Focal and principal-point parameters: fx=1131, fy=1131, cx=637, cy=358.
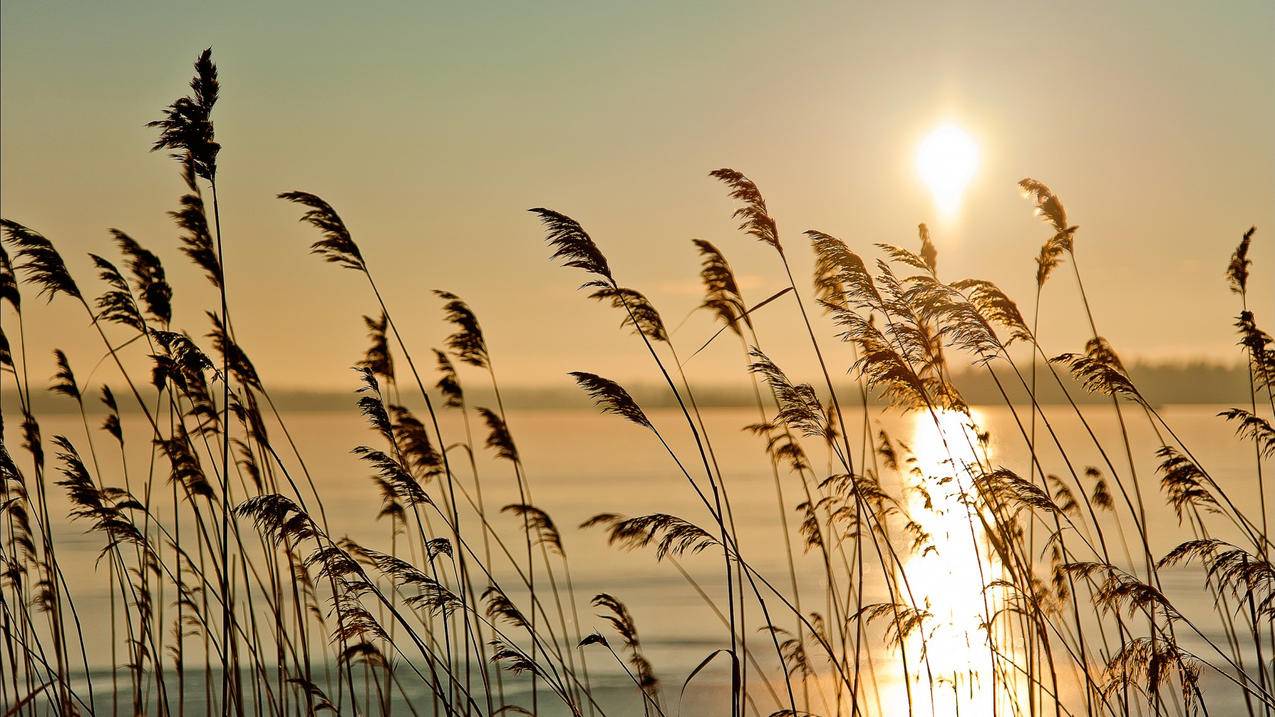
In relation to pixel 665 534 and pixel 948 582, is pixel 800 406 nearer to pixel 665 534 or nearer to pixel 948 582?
pixel 665 534

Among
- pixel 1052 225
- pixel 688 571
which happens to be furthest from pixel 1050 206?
pixel 688 571

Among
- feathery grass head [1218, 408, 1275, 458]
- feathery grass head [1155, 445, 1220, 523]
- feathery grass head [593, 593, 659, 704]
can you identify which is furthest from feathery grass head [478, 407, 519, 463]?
feathery grass head [1218, 408, 1275, 458]

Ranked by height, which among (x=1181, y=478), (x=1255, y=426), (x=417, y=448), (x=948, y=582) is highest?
(x=417, y=448)

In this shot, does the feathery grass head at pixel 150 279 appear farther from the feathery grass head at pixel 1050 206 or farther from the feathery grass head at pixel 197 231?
the feathery grass head at pixel 1050 206

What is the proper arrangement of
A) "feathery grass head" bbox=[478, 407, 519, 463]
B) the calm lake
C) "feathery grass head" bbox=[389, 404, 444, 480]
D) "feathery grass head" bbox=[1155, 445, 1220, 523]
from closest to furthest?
"feathery grass head" bbox=[1155, 445, 1220, 523] < "feathery grass head" bbox=[389, 404, 444, 480] < "feathery grass head" bbox=[478, 407, 519, 463] < the calm lake

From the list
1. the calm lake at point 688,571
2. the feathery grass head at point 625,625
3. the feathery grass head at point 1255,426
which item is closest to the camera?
the feathery grass head at point 625,625

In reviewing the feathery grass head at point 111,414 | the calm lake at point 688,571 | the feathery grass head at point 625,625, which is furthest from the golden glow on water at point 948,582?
the feathery grass head at point 111,414

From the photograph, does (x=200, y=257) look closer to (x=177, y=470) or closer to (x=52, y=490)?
(x=177, y=470)

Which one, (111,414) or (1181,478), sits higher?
(111,414)

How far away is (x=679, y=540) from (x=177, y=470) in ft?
8.46

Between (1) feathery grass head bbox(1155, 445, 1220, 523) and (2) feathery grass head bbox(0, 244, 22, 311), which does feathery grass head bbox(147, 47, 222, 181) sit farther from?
(1) feathery grass head bbox(1155, 445, 1220, 523)

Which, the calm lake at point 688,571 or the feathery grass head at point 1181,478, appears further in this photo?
the calm lake at point 688,571

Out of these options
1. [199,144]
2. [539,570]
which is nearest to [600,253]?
[199,144]

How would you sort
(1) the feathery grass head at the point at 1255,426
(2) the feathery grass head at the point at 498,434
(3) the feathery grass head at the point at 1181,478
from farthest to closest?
1. (2) the feathery grass head at the point at 498,434
2. (1) the feathery grass head at the point at 1255,426
3. (3) the feathery grass head at the point at 1181,478
